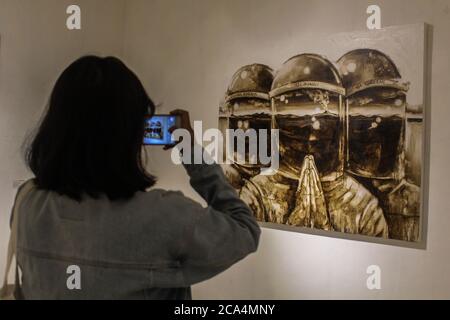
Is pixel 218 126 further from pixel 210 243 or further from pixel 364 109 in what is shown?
pixel 210 243

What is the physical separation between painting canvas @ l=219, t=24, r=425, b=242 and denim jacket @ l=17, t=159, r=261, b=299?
2.92 feet

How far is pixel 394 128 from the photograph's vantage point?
141cm

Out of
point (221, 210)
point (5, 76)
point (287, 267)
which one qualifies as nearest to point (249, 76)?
point (287, 267)

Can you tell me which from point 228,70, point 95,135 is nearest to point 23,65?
point 228,70

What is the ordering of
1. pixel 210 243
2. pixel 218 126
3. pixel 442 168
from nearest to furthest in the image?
pixel 210 243 → pixel 442 168 → pixel 218 126

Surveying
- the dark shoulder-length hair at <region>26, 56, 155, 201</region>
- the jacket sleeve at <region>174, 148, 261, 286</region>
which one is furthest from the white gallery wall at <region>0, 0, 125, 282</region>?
the jacket sleeve at <region>174, 148, 261, 286</region>

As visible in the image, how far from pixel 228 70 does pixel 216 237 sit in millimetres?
1360

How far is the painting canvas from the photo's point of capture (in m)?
1.38

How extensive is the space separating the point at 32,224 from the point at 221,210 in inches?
11.0

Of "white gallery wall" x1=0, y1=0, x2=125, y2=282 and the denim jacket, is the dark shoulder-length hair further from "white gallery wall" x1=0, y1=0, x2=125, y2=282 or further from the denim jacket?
"white gallery wall" x1=0, y1=0, x2=125, y2=282

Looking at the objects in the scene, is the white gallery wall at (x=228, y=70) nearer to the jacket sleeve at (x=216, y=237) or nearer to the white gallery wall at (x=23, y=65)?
the white gallery wall at (x=23, y=65)

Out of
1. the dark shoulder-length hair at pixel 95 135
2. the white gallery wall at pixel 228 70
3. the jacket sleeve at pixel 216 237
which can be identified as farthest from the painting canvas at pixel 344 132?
the dark shoulder-length hair at pixel 95 135

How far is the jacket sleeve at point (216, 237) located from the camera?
25.2 inches

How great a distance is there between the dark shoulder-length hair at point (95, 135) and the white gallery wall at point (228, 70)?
3.36ft
